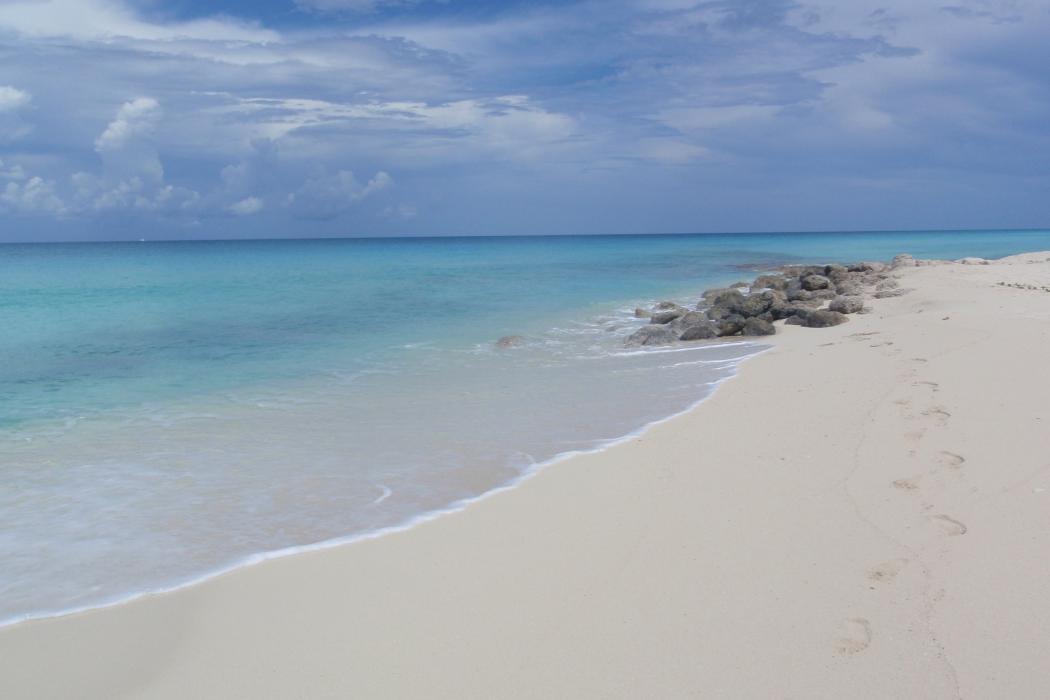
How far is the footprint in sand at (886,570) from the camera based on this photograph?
3.91m

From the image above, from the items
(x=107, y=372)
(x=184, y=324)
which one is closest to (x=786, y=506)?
(x=107, y=372)

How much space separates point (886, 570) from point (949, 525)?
0.76 meters

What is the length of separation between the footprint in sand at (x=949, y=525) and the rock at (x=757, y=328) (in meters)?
10.1

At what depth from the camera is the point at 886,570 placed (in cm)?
398

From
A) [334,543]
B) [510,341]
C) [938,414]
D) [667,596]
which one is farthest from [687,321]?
[667,596]

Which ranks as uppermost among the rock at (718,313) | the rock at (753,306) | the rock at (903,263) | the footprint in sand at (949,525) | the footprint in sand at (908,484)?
the rock at (903,263)

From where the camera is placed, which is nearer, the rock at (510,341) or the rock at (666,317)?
the rock at (510,341)

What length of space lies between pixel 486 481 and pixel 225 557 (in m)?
2.15

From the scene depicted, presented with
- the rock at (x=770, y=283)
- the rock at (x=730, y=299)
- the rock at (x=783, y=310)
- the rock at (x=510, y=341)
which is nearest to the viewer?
the rock at (x=510, y=341)

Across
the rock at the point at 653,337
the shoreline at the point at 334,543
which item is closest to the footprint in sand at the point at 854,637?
the shoreline at the point at 334,543

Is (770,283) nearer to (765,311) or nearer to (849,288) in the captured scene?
(849,288)

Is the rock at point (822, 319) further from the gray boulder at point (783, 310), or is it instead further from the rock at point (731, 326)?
the rock at point (731, 326)

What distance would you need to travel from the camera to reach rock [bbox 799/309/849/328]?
1441cm

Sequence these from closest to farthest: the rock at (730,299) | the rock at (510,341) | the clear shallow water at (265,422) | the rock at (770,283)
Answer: the clear shallow water at (265,422)
the rock at (510,341)
the rock at (730,299)
the rock at (770,283)
